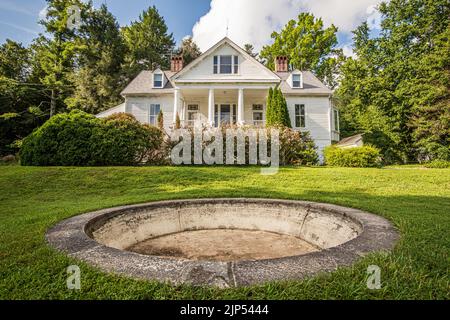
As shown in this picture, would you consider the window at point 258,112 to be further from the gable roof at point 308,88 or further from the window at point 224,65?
the window at point 224,65

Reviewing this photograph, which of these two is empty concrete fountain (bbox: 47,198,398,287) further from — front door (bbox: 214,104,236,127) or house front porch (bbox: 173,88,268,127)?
front door (bbox: 214,104,236,127)

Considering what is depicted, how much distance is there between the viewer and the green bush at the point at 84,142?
10211 mm

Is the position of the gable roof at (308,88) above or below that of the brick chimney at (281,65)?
below

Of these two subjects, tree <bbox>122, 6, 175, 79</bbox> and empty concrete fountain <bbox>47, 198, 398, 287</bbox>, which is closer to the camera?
empty concrete fountain <bbox>47, 198, 398, 287</bbox>

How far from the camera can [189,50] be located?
36.0 m

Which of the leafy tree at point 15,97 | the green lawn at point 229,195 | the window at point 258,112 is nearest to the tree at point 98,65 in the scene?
the leafy tree at point 15,97

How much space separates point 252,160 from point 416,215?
7382 mm

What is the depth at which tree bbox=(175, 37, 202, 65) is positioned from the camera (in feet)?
116

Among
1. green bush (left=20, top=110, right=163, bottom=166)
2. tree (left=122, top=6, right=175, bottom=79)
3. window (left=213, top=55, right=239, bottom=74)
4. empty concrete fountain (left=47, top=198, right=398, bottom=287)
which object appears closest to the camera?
empty concrete fountain (left=47, top=198, right=398, bottom=287)

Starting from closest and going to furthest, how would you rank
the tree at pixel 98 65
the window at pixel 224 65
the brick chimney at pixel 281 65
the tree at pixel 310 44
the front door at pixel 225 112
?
the window at pixel 224 65, the front door at pixel 225 112, the brick chimney at pixel 281 65, the tree at pixel 98 65, the tree at pixel 310 44

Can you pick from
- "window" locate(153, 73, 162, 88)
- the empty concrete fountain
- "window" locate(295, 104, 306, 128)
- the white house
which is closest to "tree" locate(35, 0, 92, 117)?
the white house

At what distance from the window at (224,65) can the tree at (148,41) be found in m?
15.9

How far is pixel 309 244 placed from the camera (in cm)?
450

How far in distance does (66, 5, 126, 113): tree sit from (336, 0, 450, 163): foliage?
79.8ft
